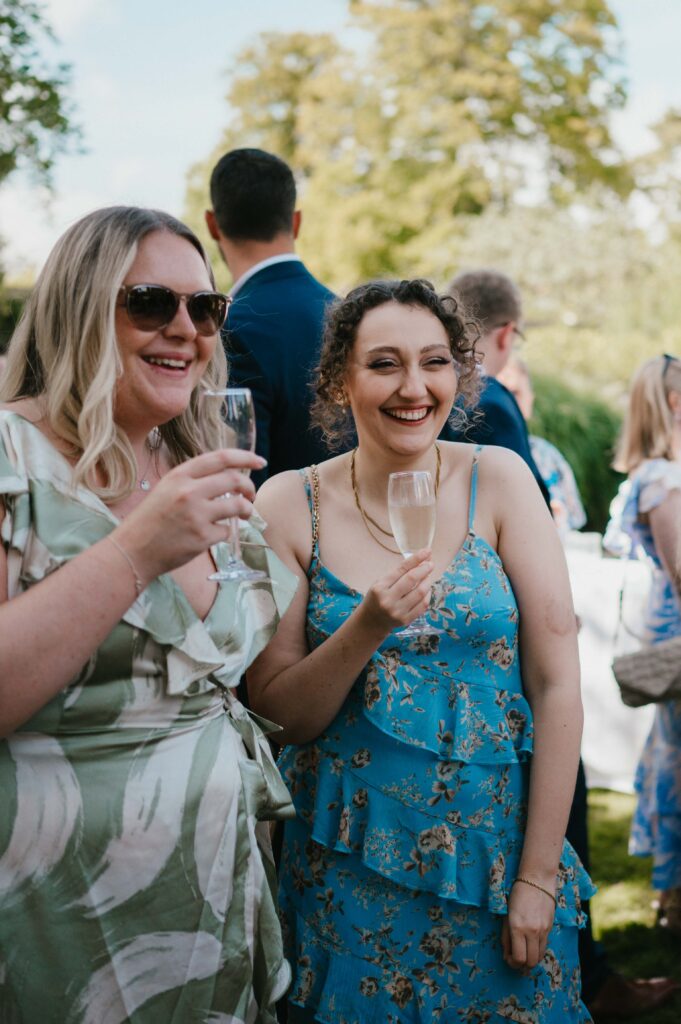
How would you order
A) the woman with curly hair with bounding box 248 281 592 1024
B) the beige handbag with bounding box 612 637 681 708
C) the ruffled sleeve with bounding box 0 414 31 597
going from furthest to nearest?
the beige handbag with bounding box 612 637 681 708 → the woman with curly hair with bounding box 248 281 592 1024 → the ruffled sleeve with bounding box 0 414 31 597

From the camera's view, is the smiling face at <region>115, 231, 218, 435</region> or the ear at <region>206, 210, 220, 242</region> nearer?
the smiling face at <region>115, 231, 218, 435</region>

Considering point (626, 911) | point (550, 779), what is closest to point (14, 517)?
point (550, 779)

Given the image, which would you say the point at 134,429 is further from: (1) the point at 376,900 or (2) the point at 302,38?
(2) the point at 302,38

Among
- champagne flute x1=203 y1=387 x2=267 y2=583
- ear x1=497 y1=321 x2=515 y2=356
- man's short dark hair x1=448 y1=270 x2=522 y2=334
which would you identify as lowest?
champagne flute x1=203 y1=387 x2=267 y2=583

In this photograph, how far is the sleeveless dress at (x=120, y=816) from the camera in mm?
1800

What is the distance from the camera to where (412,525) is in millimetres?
2227

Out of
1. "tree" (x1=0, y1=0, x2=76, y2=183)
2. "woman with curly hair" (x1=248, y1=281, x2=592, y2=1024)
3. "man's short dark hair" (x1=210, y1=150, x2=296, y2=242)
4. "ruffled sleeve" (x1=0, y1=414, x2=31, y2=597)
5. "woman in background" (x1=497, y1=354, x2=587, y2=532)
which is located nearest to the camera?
"ruffled sleeve" (x1=0, y1=414, x2=31, y2=597)

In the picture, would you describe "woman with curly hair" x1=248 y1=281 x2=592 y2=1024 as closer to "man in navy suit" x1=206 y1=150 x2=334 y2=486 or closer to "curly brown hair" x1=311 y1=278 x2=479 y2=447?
"curly brown hair" x1=311 y1=278 x2=479 y2=447

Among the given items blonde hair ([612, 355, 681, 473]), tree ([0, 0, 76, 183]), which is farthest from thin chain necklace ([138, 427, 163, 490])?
tree ([0, 0, 76, 183])

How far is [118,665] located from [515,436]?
215cm

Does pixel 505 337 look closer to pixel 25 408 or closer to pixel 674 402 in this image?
pixel 674 402

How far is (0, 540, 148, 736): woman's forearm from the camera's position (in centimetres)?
164

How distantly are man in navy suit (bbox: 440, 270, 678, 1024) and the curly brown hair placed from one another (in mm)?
211

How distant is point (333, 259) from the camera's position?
24.9 metres
